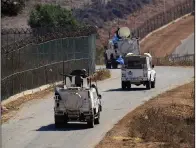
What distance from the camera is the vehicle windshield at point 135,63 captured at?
45906mm

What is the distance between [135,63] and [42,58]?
238 inches

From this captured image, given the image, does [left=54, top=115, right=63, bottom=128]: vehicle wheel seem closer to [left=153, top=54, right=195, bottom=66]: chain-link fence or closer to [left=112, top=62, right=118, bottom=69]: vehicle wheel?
[left=112, top=62, right=118, bottom=69]: vehicle wheel

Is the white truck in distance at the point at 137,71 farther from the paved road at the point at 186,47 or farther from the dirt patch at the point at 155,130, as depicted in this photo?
the paved road at the point at 186,47

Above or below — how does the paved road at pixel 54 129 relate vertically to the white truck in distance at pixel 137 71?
below

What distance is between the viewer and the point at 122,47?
228 feet

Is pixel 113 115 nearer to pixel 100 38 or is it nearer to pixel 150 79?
pixel 150 79

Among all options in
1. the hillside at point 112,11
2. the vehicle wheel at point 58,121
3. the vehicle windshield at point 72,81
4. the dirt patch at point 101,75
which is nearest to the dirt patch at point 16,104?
the vehicle wheel at point 58,121

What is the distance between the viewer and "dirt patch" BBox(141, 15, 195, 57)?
3686 inches

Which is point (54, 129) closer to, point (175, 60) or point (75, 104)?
point (75, 104)

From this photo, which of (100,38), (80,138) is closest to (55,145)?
(80,138)

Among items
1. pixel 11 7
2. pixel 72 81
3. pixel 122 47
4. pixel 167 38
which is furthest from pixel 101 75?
pixel 167 38

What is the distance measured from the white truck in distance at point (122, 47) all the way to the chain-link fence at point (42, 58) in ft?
18.7

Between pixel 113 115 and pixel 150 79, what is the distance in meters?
15.0

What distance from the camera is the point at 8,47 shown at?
134ft
